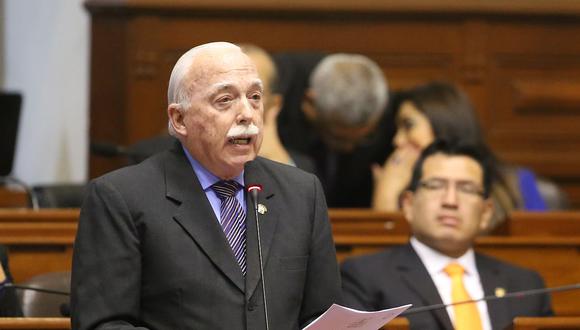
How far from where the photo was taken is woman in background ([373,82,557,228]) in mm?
→ 4273

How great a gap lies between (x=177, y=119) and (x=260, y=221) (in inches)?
9.3

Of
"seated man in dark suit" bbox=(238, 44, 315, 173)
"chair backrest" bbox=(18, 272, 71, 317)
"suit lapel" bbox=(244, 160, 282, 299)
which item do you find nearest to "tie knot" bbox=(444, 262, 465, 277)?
"seated man in dark suit" bbox=(238, 44, 315, 173)

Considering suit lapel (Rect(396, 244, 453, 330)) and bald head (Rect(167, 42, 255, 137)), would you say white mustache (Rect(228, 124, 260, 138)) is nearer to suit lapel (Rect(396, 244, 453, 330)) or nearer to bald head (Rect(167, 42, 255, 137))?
bald head (Rect(167, 42, 255, 137))

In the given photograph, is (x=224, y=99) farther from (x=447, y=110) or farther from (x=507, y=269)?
(x=447, y=110)

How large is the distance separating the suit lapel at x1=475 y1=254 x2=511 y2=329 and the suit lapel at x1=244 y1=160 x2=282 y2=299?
1146mm

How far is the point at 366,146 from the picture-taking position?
4672mm

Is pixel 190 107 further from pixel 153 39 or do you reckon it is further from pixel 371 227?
pixel 153 39

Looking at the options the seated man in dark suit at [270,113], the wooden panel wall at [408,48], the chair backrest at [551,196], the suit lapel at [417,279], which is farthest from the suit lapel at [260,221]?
the wooden panel wall at [408,48]

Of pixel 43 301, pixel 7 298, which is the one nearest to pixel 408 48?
pixel 43 301

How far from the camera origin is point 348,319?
82.9 inches

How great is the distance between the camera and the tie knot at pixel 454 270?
3334 millimetres

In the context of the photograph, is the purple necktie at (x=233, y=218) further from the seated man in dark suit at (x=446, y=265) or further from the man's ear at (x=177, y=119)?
the seated man in dark suit at (x=446, y=265)

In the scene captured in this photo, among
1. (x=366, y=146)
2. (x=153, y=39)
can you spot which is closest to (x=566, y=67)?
(x=366, y=146)

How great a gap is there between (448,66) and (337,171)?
2.94 feet
